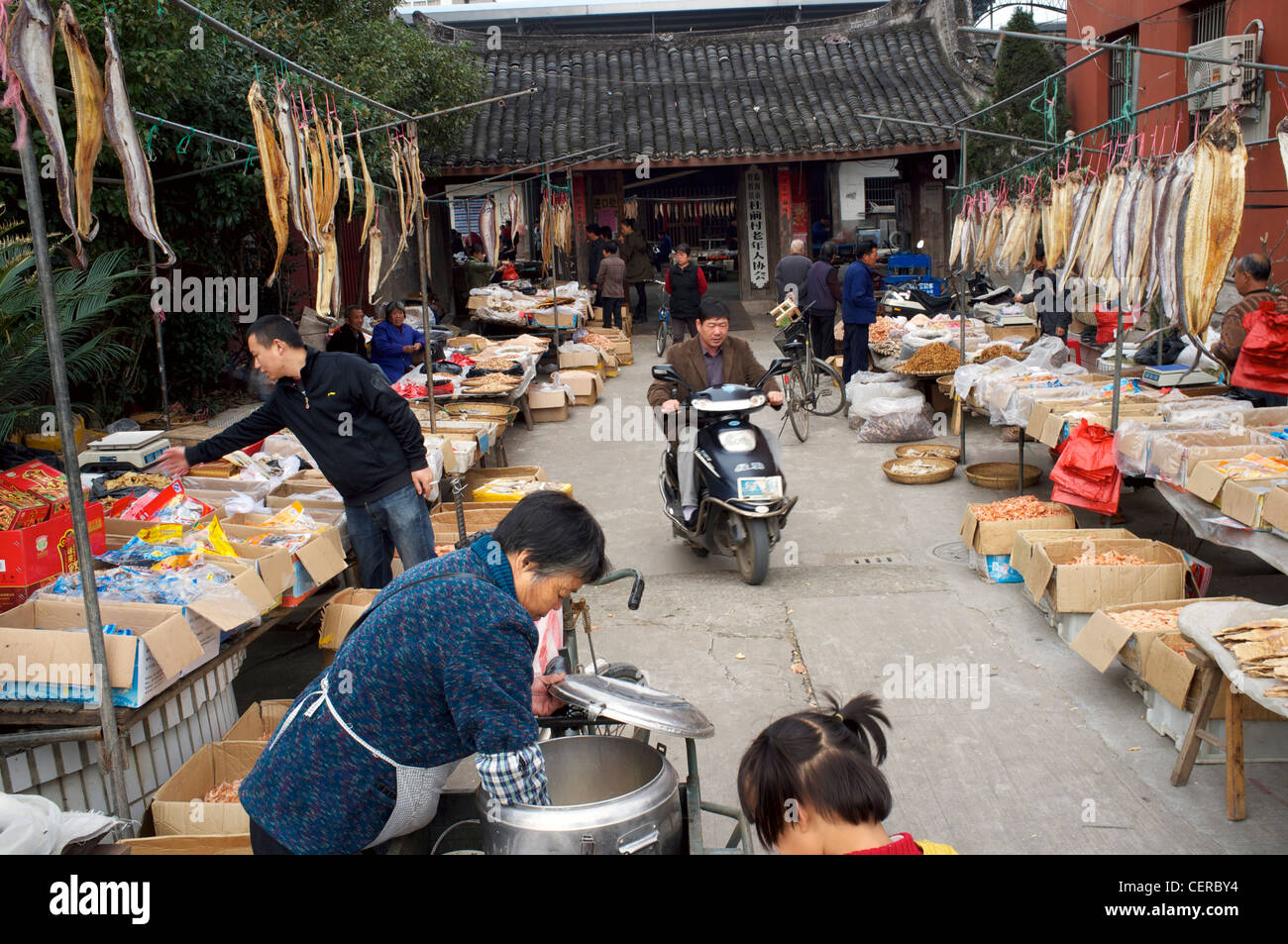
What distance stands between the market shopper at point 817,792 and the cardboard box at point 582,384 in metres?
10.8

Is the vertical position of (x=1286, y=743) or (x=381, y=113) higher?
(x=381, y=113)

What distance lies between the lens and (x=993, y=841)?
Answer: 12.4 ft

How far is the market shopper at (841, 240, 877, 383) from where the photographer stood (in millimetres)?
11516

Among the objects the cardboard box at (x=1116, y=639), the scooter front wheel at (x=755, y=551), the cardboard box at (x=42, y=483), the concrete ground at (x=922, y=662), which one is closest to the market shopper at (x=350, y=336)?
the concrete ground at (x=922, y=662)

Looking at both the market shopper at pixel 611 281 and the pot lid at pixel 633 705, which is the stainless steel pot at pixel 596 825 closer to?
the pot lid at pixel 633 705

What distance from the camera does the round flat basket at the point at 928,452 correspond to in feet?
31.2

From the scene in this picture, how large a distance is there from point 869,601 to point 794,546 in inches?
46.6

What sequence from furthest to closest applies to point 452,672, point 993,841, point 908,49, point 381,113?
point 908,49
point 381,113
point 993,841
point 452,672

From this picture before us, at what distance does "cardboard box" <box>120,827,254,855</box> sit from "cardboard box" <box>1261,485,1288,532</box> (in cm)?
425

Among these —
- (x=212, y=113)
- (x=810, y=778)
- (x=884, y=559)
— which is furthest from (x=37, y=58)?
(x=212, y=113)

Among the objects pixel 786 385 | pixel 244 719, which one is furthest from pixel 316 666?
pixel 786 385

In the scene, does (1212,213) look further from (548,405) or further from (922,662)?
(548,405)

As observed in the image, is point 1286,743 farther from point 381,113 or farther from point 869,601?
point 381,113

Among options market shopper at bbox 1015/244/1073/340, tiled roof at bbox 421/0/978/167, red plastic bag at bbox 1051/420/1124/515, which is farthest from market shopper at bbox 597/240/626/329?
red plastic bag at bbox 1051/420/1124/515
